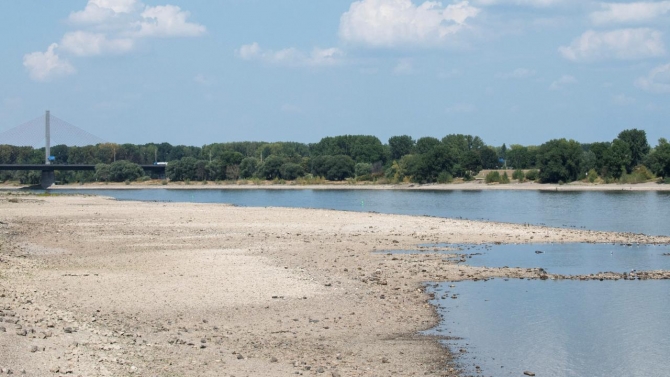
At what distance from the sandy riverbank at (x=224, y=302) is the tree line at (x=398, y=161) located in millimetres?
81194

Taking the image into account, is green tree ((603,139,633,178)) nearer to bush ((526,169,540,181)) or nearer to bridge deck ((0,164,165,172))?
bush ((526,169,540,181))

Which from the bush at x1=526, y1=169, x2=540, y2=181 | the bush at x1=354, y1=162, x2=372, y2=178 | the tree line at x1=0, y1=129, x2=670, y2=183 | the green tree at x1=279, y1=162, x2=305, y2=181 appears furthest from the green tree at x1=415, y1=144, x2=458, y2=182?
the green tree at x1=279, y1=162, x2=305, y2=181

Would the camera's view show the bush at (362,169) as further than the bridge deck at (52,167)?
Yes

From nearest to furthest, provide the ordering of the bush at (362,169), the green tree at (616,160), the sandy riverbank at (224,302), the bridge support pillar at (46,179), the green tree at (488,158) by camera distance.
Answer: the sandy riverbank at (224,302) → the green tree at (616,160) → the bridge support pillar at (46,179) → the bush at (362,169) → the green tree at (488,158)

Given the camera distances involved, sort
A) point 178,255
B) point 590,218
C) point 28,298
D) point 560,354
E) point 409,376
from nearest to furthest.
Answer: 1. point 409,376
2. point 560,354
3. point 28,298
4. point 178,255
5. point 590,218

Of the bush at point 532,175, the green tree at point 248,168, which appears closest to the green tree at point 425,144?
the green tree at point 248,168

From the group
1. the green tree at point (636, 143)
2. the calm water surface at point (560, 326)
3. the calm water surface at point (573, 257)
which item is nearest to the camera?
the calm water surface at point (560, 326)

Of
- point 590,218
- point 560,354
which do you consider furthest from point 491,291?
point 590,218

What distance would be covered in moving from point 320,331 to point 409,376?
3.17 meters

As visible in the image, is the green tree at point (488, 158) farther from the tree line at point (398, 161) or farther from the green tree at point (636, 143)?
the green tree at point (636, 143)

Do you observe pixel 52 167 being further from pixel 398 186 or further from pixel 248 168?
pixel 398 186

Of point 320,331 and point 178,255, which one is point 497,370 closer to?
point 320,331

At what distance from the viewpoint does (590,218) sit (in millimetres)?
50719

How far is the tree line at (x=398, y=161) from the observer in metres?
113
